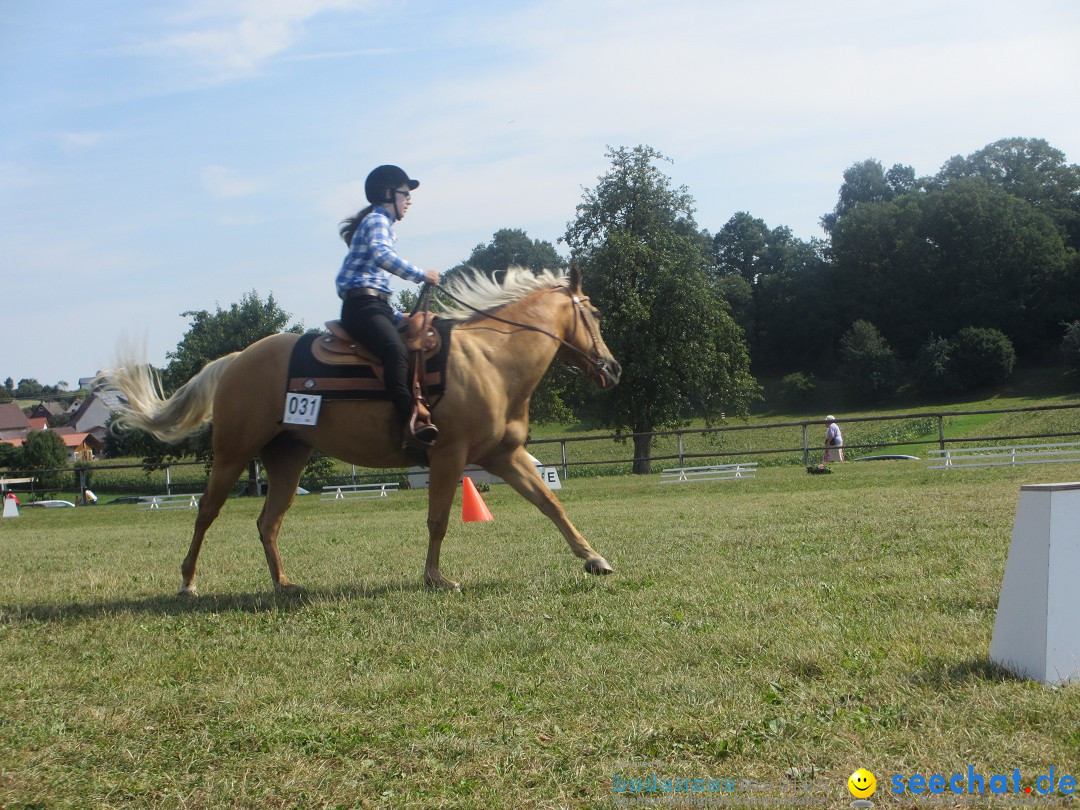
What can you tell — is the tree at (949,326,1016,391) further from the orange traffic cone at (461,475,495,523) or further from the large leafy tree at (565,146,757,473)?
the orange traffic cone at (461,475,495,523)

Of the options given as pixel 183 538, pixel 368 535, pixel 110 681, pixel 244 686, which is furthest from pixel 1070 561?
pixel 183 538

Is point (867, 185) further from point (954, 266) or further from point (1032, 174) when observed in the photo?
point (954, 266)

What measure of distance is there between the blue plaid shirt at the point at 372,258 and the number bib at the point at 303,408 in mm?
818

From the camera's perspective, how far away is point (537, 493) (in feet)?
24.3

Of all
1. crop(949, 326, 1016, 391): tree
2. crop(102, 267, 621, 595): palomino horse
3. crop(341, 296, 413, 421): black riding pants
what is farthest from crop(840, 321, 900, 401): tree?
crop(341, 296, 413, 421): black riding pants

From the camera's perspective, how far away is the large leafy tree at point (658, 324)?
132ft

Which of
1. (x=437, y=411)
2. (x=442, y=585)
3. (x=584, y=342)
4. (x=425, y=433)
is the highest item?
(x=584, y=342)

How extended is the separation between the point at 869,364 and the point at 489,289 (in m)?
64.5

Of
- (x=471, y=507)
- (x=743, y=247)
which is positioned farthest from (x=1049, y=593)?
(x=743, y=247)

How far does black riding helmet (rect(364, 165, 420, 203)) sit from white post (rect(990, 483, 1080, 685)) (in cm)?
504

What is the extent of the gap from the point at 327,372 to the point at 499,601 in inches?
87.0

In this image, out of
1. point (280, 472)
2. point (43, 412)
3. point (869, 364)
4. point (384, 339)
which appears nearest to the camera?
point (384, 339)

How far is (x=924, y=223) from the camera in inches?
2933

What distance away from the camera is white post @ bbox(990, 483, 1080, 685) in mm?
3525
